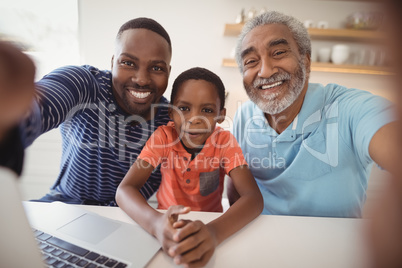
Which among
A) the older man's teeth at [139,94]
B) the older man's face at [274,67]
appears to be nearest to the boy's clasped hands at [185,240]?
the older man's teeth at [139,94]

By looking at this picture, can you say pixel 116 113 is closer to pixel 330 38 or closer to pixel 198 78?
pixel 198 78

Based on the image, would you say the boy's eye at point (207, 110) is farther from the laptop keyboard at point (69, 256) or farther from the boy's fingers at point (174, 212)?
the laptop keyboard at point (69, 256)

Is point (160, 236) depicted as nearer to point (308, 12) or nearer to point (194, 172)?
point (194, 172)

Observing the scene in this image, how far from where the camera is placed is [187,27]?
2.68 metres

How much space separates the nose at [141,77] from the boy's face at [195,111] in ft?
0.46

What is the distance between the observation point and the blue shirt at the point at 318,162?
937 mm

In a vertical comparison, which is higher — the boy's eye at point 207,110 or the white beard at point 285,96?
the white beard at point 285,96

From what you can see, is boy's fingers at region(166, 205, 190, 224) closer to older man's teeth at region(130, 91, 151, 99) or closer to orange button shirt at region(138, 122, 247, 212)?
orange button shirt at region(138, 122, 247, 212)

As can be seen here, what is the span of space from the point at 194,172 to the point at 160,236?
41 centimetres

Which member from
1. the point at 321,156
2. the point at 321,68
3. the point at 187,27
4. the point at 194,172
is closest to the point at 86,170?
the point at 194,172

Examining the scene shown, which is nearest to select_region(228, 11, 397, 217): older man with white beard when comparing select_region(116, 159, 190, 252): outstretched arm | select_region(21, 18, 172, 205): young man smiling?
select_region(21, 18, 172, 205): young man smiling

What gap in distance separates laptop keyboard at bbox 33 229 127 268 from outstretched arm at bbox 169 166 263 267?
0.12m

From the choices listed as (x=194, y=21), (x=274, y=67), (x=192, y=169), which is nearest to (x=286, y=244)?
(x=192, y=169)

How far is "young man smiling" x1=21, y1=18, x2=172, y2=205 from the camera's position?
3.12 feet
